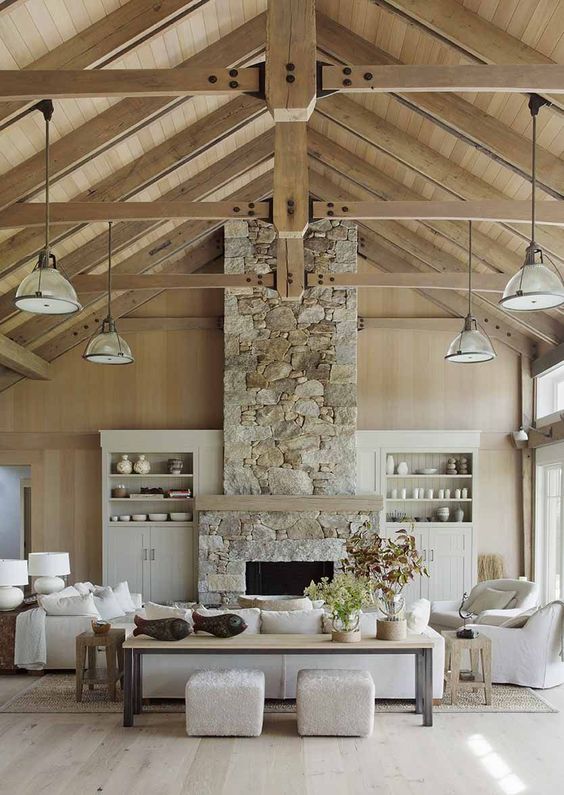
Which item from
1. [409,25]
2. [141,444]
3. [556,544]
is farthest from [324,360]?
[409,25]

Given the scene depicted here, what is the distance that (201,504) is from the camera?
34.7 feet

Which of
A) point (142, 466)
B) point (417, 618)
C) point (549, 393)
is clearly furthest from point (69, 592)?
point (549, 393)

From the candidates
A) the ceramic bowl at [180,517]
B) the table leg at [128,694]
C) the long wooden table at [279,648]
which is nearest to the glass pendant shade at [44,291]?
the long wooden table at [279,648]

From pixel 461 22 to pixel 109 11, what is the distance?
244 centimetres

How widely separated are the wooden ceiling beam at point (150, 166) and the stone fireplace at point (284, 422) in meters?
2.83

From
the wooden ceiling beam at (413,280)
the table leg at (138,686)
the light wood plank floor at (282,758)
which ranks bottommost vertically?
the light wood plank floor at (282,758)

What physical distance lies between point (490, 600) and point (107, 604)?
13.0 feet

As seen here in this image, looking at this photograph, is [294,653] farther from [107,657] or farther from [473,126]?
[473,126]

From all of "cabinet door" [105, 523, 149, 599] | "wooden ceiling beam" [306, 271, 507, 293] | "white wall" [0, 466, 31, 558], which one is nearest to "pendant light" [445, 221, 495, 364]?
"wooden ceiling beam" [306, 271, 507, 293]

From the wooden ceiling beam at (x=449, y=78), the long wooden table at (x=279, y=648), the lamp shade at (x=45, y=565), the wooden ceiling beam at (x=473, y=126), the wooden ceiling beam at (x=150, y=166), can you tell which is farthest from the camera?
the lamp shade at (x=45, y=565)

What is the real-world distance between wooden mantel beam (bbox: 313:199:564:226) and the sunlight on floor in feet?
12.1

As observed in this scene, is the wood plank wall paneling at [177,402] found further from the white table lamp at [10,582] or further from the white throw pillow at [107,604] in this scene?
the white table lamp at [10,582]

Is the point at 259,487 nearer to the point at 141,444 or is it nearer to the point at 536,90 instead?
the point at 141,444

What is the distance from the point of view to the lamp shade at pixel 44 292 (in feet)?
17.6
